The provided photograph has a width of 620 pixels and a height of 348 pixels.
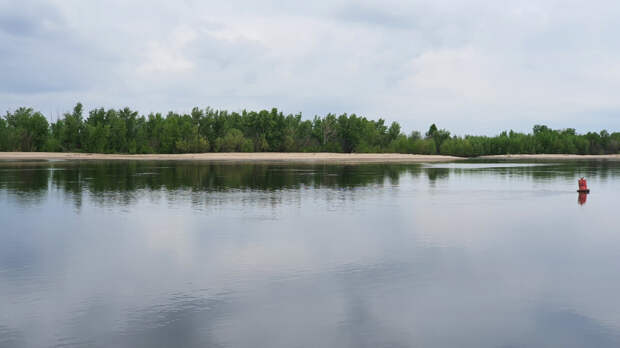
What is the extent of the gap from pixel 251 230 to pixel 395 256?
24.0 feet

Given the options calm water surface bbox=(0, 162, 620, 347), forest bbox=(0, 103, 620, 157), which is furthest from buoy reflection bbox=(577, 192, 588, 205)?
forest bbox=(0, 103, 620, 157)

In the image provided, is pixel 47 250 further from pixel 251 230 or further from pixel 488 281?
pixel 488 281

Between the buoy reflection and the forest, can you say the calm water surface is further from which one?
the forest

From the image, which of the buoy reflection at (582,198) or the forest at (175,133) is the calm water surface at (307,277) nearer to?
the buoy reflection at (582,198)

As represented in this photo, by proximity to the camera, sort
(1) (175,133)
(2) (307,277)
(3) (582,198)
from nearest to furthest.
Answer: (2) (307,277)
(3) (582,198)
(1) (175,133)

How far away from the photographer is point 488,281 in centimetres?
1430

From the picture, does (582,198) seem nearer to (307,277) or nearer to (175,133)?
(307,277)

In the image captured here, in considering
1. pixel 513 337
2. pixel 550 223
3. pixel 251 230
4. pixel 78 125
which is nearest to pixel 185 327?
pixel 513 337

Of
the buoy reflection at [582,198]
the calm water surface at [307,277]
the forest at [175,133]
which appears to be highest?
the forest at [175,133]

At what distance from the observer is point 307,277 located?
14.6 metres

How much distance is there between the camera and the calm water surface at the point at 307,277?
10.6 meters

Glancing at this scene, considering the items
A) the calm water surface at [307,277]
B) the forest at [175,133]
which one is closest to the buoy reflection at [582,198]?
the calm water surface at [307,277]

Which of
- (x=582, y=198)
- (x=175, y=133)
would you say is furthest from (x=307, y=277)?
(x=175, y=133)

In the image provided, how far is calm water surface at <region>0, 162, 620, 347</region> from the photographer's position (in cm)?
1062
